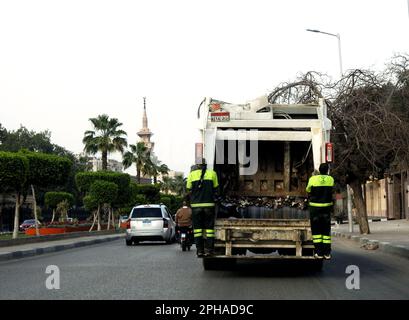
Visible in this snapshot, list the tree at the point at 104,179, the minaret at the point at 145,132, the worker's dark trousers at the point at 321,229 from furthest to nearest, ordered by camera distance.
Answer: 1. the minaret at the point at 145,132
2. the tree at the point at 104,179
3. the worker's dark trousers at the point at 321,229

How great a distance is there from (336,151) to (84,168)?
73147mm

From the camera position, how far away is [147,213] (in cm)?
2858

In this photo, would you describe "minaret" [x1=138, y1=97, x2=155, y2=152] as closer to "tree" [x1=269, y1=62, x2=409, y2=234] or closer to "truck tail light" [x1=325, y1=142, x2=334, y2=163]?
"tree" [x1=269, y1=62, x2=409, y2=234]

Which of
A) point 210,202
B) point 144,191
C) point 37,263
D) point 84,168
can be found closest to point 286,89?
point 37,263

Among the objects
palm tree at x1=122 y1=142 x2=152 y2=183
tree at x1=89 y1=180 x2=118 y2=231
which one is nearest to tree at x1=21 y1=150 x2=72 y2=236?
tree at x1=89 y1=180 x2=118 y2=231

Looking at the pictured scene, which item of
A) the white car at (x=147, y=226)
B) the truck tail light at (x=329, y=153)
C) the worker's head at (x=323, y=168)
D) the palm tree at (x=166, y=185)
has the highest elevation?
the palm tree at (x=166, y=185)

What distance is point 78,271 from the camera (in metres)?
15.1

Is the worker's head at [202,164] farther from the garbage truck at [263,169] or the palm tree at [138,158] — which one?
the palm tree at [138,158]

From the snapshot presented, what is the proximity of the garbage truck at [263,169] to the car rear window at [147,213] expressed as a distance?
12814 millimetres

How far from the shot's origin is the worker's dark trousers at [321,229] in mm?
12883

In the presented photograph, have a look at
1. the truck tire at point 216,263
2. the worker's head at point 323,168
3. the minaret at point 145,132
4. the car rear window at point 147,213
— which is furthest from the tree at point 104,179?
the minaret at point 145,132

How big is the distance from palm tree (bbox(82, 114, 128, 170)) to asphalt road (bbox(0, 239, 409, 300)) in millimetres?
39594
